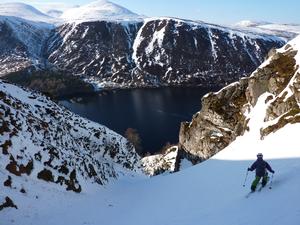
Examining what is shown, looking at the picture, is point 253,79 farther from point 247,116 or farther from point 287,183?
point 287,183

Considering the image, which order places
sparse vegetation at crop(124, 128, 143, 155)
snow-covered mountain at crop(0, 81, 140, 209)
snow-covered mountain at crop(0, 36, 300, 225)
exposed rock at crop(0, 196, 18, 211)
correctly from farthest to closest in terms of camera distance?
1. sparse vegetation at crop(124, 128, 143, 155)
2. snow-covered mountain at crop(0, 81, 140, 209)
3. exposed rock at crop(0, 196, 18, 211)
4. snow-covered mountain at crop(0, 36, 300, 225)

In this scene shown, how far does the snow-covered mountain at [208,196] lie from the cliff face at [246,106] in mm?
343

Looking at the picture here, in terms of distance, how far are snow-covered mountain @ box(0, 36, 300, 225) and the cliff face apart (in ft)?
1.12

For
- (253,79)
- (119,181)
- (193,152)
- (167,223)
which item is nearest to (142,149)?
(193,152)

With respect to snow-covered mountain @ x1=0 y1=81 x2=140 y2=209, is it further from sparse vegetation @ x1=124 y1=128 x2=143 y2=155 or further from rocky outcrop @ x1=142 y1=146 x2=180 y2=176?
sparse vegetation @ x1=124 y1=128 x2=143 y2=155

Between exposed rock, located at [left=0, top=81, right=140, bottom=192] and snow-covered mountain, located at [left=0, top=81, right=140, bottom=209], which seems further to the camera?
exposed rock, located at [left=0, top=81, right=140, bottom=192]

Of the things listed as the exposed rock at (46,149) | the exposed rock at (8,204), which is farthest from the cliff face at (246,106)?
the exposed rock at (8,204)

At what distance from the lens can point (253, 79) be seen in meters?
71.0

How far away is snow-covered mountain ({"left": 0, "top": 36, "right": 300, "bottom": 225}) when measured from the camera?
78.2ft

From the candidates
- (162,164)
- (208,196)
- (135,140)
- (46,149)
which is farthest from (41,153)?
(135,140)

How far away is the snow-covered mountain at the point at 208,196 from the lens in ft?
78.2

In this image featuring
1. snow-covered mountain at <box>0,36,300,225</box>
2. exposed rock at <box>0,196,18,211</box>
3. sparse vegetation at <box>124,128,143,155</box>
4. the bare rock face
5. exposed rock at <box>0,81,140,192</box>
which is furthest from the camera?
sparse vegetation at <box>124,128,143,155</box>

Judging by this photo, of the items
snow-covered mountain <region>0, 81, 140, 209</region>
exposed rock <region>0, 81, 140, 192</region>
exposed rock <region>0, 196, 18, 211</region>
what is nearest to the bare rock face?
exposed rock <region>0, 81, 140, 192</region>

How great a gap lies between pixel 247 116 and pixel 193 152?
2608 centimetres
